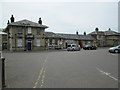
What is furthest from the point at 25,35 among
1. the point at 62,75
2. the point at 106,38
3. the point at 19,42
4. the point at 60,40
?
the point at 106,38

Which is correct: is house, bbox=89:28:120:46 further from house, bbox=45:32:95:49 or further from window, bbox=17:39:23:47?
window, bbox=17:39:23:47

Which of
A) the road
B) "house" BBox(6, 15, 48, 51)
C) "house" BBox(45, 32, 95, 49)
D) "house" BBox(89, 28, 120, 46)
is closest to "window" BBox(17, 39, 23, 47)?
"house" BBox(6, 15, 48, 51)

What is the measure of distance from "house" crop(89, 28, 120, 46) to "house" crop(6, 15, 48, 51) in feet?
114

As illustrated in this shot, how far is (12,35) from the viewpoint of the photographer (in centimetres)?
4106

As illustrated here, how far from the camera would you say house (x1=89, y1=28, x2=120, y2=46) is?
239 ft

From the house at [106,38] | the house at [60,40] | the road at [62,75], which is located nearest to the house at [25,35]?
the house at [60,40]

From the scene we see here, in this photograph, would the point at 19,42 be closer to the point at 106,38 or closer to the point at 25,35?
the point at 25,35

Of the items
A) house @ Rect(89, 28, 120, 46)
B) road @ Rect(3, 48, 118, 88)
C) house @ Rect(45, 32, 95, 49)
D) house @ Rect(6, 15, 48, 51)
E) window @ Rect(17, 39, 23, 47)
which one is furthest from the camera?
house @ Rect(89, 28, 120, 46)

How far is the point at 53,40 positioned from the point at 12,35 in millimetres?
14685

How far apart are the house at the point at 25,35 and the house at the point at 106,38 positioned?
34825mm

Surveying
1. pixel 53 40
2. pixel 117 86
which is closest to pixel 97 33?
pixel 53 40

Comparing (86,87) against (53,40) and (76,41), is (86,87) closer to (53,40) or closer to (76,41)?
(53,40)

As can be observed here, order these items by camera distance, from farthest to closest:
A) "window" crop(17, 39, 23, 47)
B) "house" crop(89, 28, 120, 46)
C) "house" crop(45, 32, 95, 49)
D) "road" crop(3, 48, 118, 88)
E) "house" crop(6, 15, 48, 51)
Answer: "house" crop(89, 28, 120, 46), "house" crop(45, 32, 95, 49), "window" crop(17, 39, 23, 47), "house" crop(6, 15, 48, 51), "road" crop(3, 48, 118, 88)

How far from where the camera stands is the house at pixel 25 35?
41.2 meters
